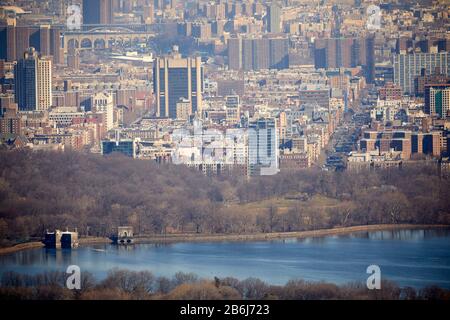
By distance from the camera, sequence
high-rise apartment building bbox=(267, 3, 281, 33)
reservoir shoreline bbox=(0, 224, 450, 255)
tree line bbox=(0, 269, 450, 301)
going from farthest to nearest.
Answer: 1. high-rise apartment building bbox=(267, 3, 281, 33)
2. reservoir shoreline bbox=(0, 224, 450, 255)
3. tree line bbox=(0, 269, 450, 301)

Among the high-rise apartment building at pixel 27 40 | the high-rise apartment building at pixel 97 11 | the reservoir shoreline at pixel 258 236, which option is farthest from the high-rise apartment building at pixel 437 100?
the reservoir shoreline at pixel 258 236

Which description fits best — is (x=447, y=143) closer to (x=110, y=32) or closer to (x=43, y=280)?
(x=43, y=280)

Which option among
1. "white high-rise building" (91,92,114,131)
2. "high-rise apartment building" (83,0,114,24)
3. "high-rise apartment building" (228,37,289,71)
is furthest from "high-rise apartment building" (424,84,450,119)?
"high-rise apartment building" (83,0,114,24)

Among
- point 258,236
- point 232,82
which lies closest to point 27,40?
point 232,82

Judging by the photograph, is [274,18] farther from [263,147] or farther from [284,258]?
[284,258]

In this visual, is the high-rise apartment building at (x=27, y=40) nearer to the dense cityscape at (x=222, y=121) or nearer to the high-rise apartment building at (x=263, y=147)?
the dense cityscape at (x=222, y=121)

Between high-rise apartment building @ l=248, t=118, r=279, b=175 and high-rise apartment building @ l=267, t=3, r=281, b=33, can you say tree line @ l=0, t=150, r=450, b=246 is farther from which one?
high-rise apartment building @ l=267, t=3, r=281, b=33

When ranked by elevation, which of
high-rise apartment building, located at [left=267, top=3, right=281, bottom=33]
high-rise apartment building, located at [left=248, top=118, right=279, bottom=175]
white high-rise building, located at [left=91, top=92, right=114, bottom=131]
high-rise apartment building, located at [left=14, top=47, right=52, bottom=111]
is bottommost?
high-rise apartment building, located at [left=248, top=118, right=279, bottom=175]
